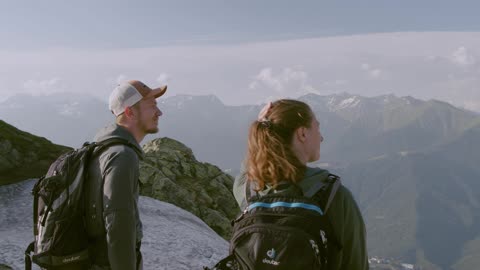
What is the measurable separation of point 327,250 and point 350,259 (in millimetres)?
249

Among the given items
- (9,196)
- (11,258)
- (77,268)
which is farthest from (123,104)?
(9,196)

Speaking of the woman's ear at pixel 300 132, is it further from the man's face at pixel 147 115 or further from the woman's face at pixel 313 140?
the man's face at pixel 147 115

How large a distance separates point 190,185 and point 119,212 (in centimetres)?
2602

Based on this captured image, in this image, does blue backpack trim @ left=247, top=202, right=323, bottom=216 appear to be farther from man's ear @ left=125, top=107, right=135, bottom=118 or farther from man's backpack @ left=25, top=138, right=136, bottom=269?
man's ear @ left=125, top=107, right=135, bottom=118

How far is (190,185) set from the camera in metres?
31.5

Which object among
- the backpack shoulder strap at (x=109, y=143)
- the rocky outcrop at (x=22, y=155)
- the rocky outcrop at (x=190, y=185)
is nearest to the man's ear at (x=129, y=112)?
the backpack shoulder strap at (x=109, y=143)

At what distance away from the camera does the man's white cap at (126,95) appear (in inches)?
263

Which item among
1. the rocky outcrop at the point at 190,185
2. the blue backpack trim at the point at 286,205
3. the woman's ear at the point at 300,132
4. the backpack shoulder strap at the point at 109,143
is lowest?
the rocky outcrop at the point at 190,185

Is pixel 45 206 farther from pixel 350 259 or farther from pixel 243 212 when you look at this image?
pixel 350 259

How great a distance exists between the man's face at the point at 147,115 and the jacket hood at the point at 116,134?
31cm

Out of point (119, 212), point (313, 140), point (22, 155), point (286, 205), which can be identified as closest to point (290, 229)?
point (286, 205)

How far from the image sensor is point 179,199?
2852cm

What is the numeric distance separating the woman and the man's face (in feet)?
7.45

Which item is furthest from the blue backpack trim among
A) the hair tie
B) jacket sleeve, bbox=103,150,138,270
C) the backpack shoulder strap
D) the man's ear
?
the man's ear
